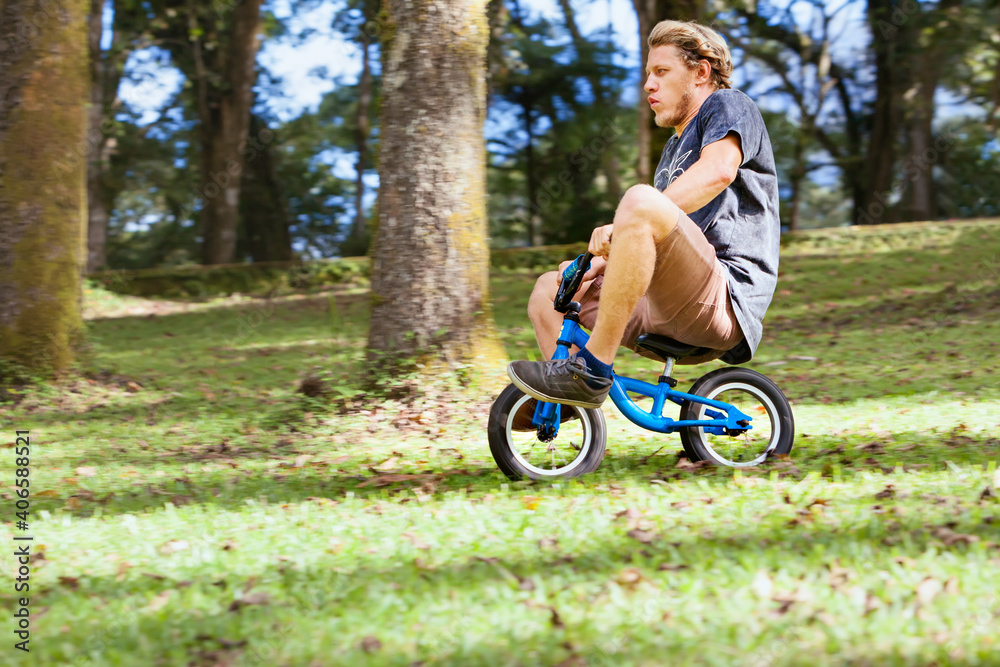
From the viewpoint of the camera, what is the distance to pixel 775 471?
13.0ft

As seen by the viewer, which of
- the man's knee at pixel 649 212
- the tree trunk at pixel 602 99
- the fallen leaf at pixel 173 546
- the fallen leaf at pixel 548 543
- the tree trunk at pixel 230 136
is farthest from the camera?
the tree trunk at pixel 602 99

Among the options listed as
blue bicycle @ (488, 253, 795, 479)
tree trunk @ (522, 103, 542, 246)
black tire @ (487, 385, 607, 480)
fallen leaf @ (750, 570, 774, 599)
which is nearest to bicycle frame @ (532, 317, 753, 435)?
blue bicycle @ (488, 253, 795, 479)

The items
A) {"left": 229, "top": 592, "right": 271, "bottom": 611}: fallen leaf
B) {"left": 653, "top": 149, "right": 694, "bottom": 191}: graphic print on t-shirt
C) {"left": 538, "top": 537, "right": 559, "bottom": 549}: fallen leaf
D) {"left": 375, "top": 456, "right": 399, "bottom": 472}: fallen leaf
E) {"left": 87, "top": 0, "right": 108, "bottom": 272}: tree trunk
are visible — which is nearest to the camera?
{"left": 229, "top": 592, "right": 271, "bottom": 611}: fallen leaf

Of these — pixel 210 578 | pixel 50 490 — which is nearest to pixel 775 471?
pixel 210 578

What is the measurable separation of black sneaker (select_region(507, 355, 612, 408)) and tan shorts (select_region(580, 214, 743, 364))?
15.7 inches

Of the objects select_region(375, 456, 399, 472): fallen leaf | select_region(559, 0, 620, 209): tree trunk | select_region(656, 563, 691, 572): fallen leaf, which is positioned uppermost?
select_region(559, 0, 620, 209): tree trunk

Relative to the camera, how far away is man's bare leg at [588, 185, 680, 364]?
347cm

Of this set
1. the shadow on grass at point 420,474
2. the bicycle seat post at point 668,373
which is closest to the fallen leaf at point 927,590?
Result: the shadow on grass at point 420,474

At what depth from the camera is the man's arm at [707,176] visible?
356cm

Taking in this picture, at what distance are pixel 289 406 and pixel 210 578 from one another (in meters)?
3.86

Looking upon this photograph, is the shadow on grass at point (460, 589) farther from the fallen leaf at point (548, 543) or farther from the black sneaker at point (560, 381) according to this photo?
the black sneaker at point (560, 381)

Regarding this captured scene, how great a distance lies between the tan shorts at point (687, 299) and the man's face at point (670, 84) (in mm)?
615

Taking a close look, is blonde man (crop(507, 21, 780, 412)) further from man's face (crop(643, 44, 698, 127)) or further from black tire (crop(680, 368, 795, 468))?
black tire (crop(680, 368, 795, 468))

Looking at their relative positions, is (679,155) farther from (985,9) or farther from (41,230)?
(985,9)
